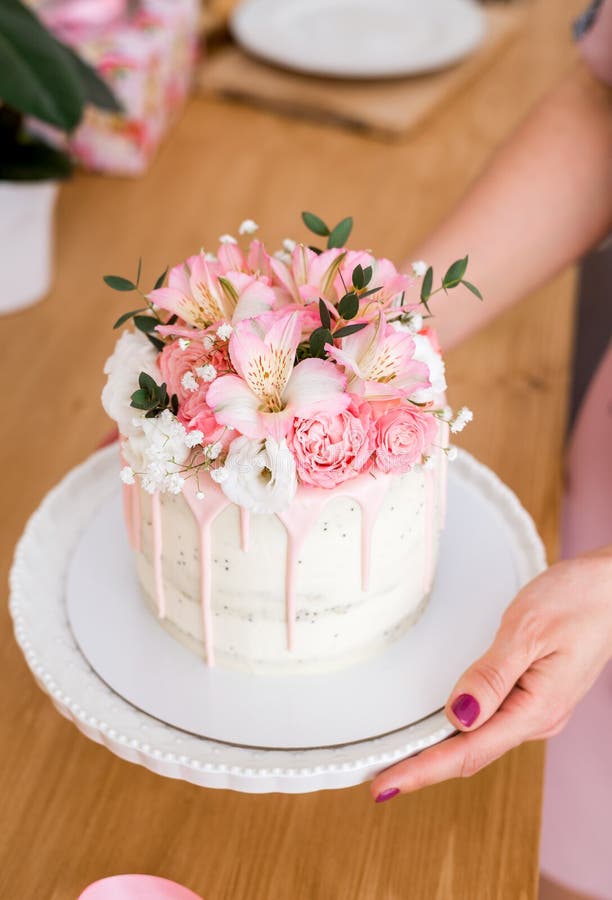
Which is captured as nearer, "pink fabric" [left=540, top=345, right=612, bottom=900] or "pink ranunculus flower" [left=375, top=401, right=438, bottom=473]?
"pink ranunculus flower" [left=375, top=401, right=438, bottom=473]

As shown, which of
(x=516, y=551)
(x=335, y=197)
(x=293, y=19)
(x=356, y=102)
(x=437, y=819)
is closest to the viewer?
(x=437, y=819)

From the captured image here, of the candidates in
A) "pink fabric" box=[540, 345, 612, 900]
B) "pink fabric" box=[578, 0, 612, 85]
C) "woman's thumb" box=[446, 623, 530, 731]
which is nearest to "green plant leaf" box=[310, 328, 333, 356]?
"woman's thumb" box=[446, 623, 530, 731]

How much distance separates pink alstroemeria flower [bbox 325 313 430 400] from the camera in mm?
600

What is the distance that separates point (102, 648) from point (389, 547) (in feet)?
0.84

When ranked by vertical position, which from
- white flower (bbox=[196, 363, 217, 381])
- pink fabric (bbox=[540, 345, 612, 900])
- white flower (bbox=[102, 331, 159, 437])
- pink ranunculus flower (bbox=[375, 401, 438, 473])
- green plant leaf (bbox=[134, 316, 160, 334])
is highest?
pink ranunculus flower (bbox=[375, 401, 438, 473])

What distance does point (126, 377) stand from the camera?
651 mm

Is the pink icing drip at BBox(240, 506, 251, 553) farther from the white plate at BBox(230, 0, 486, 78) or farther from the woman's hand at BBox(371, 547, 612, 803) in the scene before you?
the white plate at BBox(230, 0, 486, 78)

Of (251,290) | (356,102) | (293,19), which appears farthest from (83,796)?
(293,19)

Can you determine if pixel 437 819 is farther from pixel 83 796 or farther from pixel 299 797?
pixel 83 796

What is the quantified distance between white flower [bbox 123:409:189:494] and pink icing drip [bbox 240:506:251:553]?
0.05 m

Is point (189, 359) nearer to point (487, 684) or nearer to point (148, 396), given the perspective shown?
point (148, 396)

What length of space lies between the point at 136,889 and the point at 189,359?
1.29 ft

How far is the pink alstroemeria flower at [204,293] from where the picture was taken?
0.64 m

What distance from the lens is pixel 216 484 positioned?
24.6 inches
